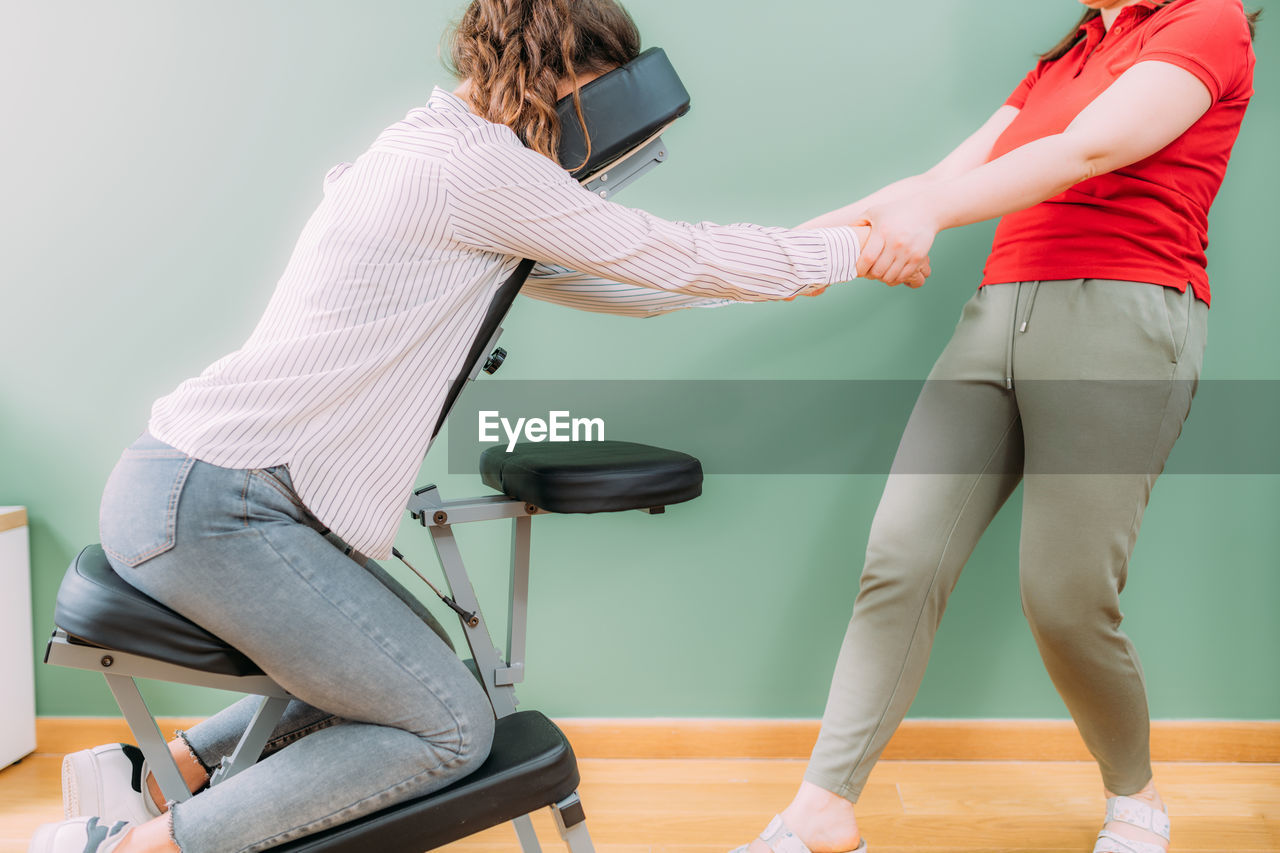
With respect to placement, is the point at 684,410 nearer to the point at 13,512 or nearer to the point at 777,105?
the point at 777,105

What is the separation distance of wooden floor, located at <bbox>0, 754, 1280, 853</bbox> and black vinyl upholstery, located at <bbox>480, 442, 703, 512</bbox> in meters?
0.68

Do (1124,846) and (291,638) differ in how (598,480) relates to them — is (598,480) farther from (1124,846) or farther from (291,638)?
(1124,846)

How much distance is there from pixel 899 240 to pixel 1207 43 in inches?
17.1

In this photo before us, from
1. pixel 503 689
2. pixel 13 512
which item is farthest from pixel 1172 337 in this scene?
pixel 13 512

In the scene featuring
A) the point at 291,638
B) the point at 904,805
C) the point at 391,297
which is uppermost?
the point at 391,297

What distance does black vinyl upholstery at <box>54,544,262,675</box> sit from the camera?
0.88 metres

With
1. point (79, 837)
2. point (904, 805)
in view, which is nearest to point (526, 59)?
point (79, 837)

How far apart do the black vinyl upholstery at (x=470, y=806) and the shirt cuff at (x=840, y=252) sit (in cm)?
65

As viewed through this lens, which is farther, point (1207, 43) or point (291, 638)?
point (1207, 43)

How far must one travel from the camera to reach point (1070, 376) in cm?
116

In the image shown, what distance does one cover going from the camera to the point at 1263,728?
1.67 m

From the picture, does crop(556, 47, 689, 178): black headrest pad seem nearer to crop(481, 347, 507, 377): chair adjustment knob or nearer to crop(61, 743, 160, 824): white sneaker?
crop(481, 347, 507, 377): chair adjustment knob

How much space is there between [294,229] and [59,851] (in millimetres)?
1078

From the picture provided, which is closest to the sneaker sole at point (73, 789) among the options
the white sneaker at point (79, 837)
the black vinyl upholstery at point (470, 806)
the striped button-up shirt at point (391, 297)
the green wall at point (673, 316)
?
the white sneaker at point (79, 837)
